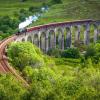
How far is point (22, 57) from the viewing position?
284 feet

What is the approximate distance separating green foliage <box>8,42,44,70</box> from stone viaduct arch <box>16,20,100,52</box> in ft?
99.9

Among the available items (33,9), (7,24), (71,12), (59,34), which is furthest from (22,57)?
(71,12)

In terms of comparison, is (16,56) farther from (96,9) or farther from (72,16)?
(96,9)

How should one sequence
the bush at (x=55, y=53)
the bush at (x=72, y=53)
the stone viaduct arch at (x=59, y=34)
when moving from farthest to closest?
the stone viaduct arch at (x=59, y=34)
the bush at (x=55, y=53)
the bush at (x=72, y=53)

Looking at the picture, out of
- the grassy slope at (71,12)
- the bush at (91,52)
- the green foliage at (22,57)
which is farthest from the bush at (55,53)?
the grassy slope at (71,12)

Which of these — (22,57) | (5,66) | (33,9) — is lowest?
(33,9)

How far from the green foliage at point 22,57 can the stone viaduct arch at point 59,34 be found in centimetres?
3044

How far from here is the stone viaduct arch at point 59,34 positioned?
133250 millimetres

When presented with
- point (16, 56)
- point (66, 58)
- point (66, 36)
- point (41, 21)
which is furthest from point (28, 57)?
point (41, 21)

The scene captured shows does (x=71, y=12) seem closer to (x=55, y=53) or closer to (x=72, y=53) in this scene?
(x=55, y=53)

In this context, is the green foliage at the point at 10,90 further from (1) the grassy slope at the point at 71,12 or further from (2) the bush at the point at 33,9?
(2) the bush at the point at 33,9

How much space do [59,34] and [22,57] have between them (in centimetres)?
6195

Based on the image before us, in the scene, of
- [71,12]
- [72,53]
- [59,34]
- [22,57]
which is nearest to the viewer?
[22,57]

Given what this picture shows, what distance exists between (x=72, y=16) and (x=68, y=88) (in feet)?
409
